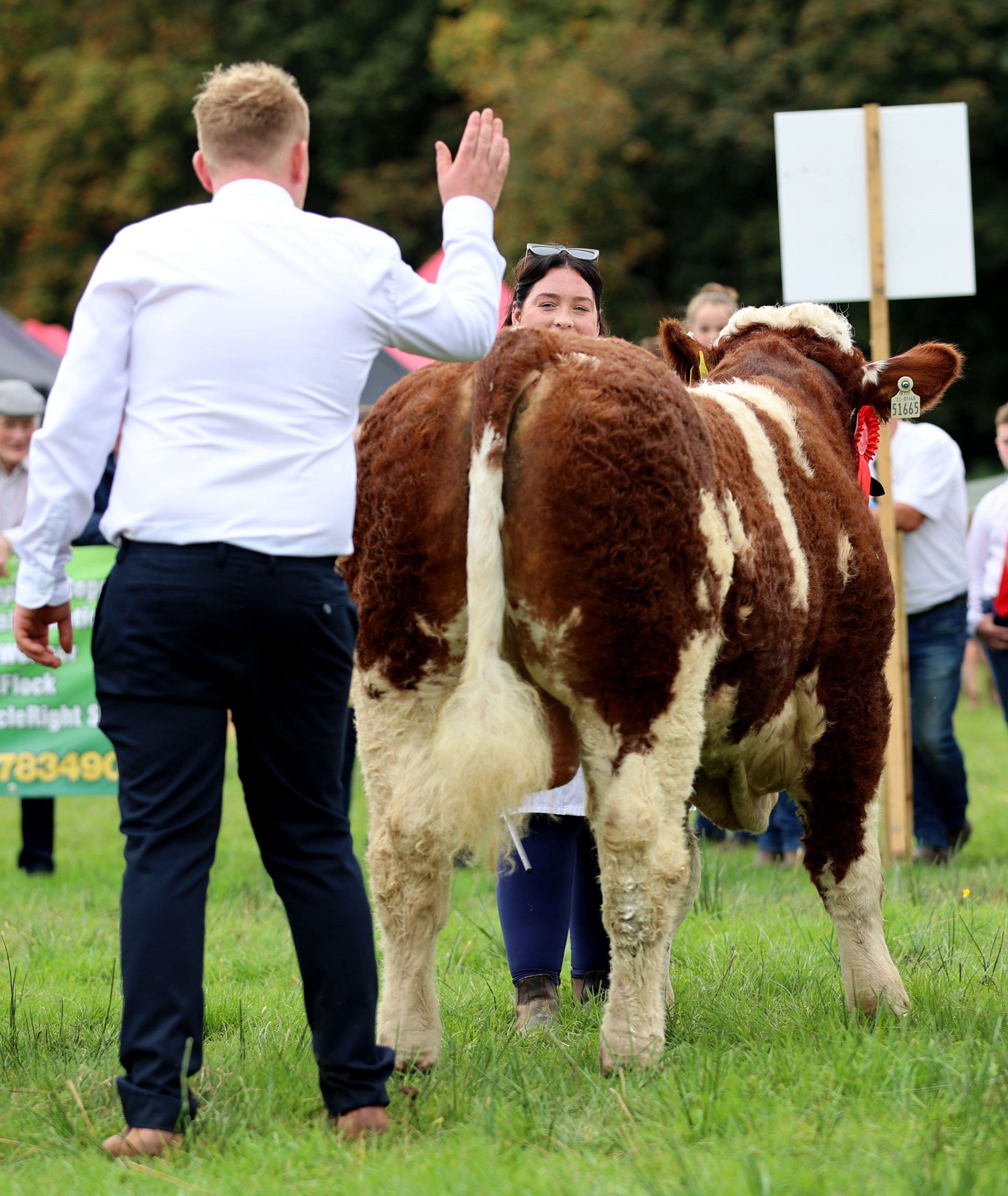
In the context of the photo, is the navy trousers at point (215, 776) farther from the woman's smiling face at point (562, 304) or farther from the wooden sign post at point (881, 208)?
the wooden sign post at point (881, 208)

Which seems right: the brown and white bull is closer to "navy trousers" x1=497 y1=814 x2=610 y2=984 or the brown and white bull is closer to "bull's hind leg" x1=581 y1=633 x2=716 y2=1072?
"bull's hind leg" x1=581 y1=633 x2=716 y2=1072

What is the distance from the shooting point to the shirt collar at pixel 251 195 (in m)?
3.01

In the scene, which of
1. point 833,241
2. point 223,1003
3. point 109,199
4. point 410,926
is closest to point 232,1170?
point 410,926

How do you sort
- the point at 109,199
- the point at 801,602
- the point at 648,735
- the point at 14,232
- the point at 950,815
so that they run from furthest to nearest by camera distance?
1. the point at 14,232
2. the point at 109,199
3. the point at 950,815
4. the point at 801,602
5. the point at 648,735

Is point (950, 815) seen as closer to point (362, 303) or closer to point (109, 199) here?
point (362, 303)

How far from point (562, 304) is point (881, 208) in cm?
304

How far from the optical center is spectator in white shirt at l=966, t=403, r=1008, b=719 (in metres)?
7.54

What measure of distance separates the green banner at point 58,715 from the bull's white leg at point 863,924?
4255 mm

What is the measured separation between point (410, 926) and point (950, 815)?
473 centimetres

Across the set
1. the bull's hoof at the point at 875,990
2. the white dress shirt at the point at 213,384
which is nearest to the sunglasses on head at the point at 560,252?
the white dress shirt at the point at 213,384

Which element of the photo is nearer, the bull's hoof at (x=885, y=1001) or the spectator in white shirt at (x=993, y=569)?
the bull's hoof at (x=885, y=1001)

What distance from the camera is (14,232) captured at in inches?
1064

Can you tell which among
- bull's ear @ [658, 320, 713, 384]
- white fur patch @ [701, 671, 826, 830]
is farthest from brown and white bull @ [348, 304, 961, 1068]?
bull's ear @ [658, 320, 713, 384]

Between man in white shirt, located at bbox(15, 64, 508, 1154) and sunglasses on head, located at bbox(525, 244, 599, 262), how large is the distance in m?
1.55
